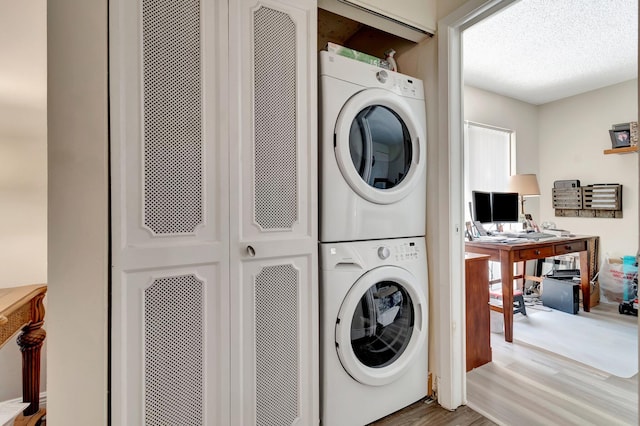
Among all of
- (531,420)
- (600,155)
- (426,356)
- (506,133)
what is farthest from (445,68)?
(600,155)

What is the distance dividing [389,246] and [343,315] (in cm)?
41

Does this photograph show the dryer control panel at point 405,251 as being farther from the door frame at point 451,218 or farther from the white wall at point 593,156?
the white wall at point 593,156

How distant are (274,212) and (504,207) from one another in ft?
9.05

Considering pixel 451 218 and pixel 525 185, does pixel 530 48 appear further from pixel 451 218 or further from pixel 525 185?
pixel 451 218

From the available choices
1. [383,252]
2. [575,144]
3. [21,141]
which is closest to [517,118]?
[575,144]

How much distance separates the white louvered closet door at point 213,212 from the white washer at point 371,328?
9 cm

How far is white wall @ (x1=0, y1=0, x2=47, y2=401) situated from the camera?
1166mm

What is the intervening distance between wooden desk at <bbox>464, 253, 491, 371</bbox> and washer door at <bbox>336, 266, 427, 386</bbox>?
1.70ft

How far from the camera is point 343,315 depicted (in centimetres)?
135

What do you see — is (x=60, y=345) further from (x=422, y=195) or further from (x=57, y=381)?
(x=422, y=195)

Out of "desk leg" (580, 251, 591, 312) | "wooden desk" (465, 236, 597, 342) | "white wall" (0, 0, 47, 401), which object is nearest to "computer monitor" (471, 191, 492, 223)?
"wooden desk" (465, 236, 597, 342)

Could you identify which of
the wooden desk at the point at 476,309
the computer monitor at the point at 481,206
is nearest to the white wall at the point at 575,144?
the computer monitor at the point at 481,206

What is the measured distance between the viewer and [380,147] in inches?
59.8

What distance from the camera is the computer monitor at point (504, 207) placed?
117 inches
